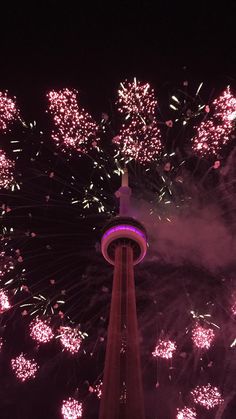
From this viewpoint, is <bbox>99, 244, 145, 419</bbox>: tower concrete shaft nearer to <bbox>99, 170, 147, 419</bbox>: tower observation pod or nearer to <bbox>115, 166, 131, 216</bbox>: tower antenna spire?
<bbox>99, 170, 147, 419</bbox>: tower observation pod

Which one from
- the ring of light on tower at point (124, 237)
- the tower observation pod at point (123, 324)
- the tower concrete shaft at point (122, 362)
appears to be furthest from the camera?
the ring of light on tower at point (124, 237)

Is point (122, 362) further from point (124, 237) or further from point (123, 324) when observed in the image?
point (124, 237)

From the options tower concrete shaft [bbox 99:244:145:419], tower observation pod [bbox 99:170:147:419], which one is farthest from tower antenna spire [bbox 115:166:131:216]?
tower concrete shaft [bbox 99:244:145:419]

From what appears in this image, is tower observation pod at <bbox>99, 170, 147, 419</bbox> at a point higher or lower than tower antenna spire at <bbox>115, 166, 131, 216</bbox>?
lower

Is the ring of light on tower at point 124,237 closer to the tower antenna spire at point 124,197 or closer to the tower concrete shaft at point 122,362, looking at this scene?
the tower antenna spire at point 124,197

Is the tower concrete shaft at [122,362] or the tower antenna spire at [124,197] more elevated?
the tower antenna spire at [124,197]

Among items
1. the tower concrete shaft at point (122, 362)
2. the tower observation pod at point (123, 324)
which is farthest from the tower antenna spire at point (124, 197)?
the tower concrete shaft at point (122, 362)

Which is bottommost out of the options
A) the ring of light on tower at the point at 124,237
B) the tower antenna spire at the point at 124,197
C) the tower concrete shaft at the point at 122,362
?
the tower concrete shaft at the point at 122,362
